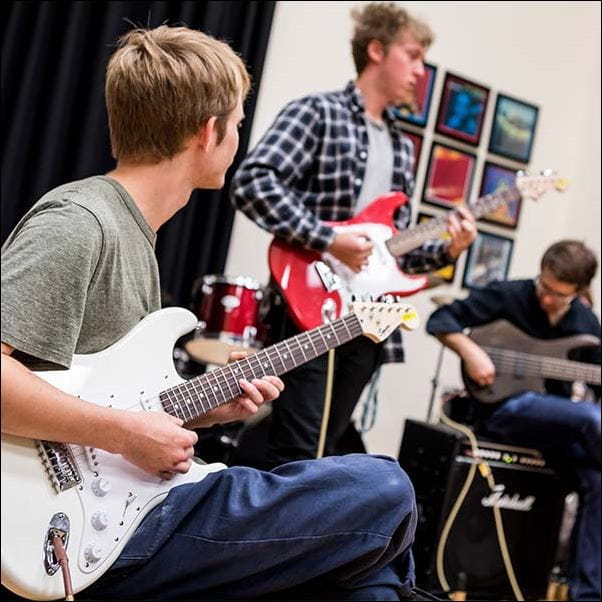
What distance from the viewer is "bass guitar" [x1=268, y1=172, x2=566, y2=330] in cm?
236

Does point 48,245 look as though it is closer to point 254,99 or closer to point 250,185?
point 250,185

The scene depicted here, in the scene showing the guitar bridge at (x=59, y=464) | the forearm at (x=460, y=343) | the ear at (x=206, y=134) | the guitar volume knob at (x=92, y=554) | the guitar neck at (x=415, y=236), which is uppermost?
the ear at (x=206, y=134)

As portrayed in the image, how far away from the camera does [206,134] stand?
147cm

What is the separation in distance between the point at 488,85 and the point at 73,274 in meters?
3.61

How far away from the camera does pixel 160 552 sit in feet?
4.31

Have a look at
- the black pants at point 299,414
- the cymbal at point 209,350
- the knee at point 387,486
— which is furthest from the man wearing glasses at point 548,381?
the knee at point 387,486

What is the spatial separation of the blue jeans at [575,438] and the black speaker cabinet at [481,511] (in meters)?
0.07

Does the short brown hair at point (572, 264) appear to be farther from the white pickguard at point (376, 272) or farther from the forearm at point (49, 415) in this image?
the forearm at point (49, 415)

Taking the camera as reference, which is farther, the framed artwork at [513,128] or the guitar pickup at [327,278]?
the framed artwork at [513,128]

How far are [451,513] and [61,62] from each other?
218cm

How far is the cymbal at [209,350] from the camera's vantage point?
10.3ft

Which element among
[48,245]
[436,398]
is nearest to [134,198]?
[48,245]

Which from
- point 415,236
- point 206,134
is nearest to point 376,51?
point 415,236

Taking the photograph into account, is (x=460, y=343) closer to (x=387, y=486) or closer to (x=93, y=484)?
(x=387, y=486)
